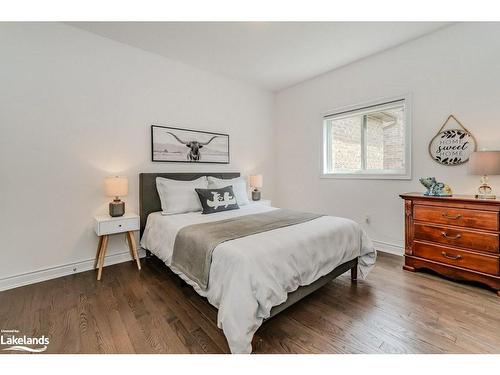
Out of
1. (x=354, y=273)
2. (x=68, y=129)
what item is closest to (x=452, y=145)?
(x=354, y=273)

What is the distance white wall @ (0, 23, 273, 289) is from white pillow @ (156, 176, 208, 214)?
0.37 m

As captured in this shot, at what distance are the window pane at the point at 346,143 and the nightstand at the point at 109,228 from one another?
Answer: 3143 millimetres

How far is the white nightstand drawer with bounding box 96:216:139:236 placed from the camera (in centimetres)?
250

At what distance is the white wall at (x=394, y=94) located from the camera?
8.11 feet

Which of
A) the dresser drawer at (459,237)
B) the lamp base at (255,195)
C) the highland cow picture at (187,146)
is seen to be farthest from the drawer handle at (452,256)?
the highland cow picture at (187,146)

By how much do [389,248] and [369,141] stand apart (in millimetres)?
1559

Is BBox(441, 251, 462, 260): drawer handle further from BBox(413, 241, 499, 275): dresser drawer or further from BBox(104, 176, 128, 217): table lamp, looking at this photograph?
BBox(104, 176, 128, 217): table lamp

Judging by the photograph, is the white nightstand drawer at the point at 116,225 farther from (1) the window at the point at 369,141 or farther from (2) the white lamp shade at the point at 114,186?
(1) the window at the point at 369,141

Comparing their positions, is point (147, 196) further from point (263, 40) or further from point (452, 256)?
point (452, 256)

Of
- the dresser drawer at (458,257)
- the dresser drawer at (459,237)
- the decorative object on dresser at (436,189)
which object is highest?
the decorative object on dresser at (436,189)

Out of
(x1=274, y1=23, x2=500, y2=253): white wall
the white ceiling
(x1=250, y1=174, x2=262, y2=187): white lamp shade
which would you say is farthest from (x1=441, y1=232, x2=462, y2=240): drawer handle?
(x1=250, y1=174, x2=262, y2=187): white lamp shade

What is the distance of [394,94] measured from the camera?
10.2ft
